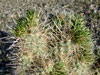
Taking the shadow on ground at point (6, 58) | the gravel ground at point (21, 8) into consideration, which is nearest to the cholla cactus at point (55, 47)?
the shadow on ground at point (6, 58)

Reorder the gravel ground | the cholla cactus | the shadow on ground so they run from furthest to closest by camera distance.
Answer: the gravel ground < the shadow on ground < the cholla cactus

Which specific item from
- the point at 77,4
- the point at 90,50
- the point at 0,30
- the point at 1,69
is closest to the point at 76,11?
the point at 77,4

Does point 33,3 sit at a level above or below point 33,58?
above

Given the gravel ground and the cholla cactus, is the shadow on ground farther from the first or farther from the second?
the cholla cactus

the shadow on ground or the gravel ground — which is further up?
the gravel ground

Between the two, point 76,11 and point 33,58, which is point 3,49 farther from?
point 76,11

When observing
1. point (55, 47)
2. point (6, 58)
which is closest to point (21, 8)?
point (6, 58)

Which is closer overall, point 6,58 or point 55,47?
point 55,47

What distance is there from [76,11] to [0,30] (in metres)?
2.24

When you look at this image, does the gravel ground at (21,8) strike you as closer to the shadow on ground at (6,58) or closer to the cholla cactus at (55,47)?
the shadow on ground at (6,58)

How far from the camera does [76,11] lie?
17.4ft

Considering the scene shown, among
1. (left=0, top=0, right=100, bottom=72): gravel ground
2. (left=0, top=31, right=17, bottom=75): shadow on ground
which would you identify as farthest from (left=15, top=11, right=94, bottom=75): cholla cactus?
(left=0, top=0, right=100, bottom=72): gravel ground

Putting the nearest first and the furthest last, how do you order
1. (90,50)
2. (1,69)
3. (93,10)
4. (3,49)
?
(90,50) < (1,69) < (3,49) < (93,10)

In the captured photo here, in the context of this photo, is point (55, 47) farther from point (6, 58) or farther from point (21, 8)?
point (21, 8)
